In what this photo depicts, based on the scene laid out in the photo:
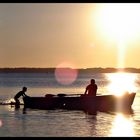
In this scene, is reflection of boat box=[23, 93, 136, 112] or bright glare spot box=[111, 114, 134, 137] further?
reflection of boat box=[23, 93, 136, 112]

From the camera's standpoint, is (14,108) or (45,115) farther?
(14,108)

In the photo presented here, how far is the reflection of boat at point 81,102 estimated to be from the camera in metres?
26.1

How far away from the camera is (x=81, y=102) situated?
2630 centimetres

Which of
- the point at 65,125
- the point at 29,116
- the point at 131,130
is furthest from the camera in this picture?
the point at 29,116

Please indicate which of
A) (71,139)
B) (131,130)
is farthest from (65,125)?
(71,139)

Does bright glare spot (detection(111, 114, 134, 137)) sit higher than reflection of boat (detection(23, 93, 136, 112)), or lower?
lower

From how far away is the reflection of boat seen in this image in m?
26.1

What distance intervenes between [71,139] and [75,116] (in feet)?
73.0

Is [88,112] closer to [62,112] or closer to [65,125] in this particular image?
[62,112]

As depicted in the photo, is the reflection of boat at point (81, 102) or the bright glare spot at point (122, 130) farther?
the reflection of boat at point (81, 102)

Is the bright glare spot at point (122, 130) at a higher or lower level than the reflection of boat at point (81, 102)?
lower

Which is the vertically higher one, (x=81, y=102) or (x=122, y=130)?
(x=81, y=102)

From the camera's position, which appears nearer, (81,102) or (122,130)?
(122,130)

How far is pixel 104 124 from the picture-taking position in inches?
790
